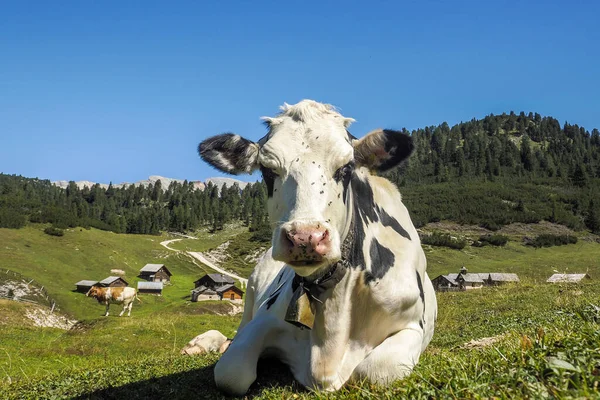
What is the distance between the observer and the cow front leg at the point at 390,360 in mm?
4629

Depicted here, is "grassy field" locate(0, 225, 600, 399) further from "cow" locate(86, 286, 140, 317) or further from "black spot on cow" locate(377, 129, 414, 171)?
"cow" locate(86, 286, 140, 317)

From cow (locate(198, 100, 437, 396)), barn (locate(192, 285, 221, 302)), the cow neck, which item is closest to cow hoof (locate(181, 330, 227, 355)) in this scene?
cow (locate(198, 100, 437, 396))

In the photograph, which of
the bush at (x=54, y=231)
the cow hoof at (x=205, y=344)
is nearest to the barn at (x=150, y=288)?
the bush at (x=54, y=231)

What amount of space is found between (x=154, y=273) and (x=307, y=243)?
97.1 metres

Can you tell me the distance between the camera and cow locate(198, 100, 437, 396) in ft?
15.4

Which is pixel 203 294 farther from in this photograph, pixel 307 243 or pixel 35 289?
pixel 307 243

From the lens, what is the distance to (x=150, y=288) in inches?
3270

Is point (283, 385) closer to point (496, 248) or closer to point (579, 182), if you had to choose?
point (496, 248)

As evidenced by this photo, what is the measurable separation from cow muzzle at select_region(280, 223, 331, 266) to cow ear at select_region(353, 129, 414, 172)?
1.70 meters

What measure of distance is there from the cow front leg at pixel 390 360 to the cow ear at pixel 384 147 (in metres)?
1.92

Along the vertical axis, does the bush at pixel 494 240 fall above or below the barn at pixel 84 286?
above

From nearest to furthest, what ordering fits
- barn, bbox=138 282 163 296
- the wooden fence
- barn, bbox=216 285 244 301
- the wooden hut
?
the wooden fence, barn, bbox=138 282 163 296, barn, bbox=216 285 244 301, the wooden hut

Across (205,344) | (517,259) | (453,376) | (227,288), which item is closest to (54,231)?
(227,288)

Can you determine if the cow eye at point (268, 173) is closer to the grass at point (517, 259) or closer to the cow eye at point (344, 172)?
the cow eye at point (344, 172)
